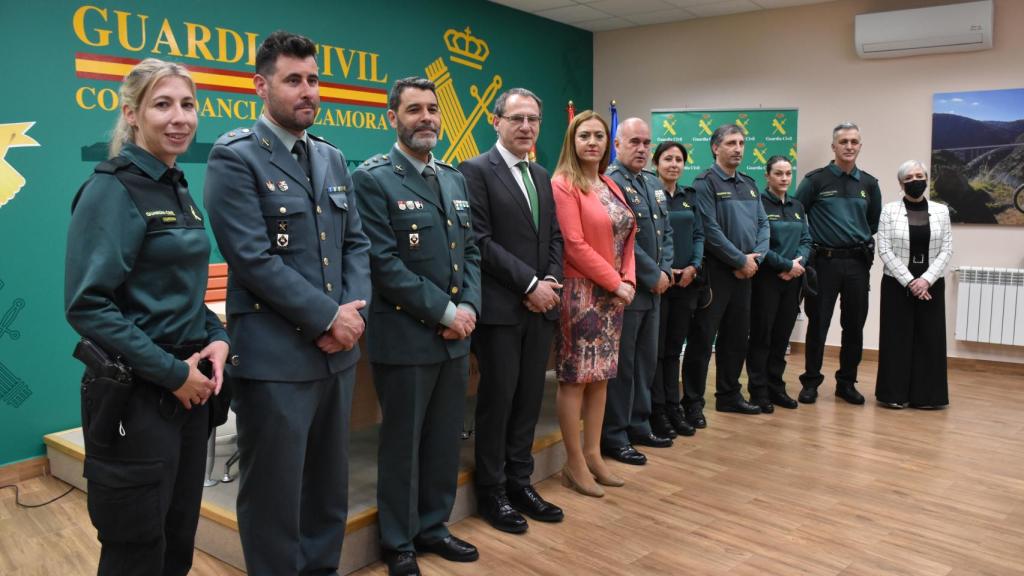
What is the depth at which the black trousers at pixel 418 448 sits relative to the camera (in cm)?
270

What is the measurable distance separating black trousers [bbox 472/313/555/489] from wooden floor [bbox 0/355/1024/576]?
0.26m

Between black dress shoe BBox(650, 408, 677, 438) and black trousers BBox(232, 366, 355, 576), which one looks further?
black dress shoe BBox(650, 408, 677, 438)

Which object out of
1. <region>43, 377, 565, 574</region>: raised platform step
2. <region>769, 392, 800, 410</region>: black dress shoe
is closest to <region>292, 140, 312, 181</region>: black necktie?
<region>43, 377, 565, 574</region>: raised platform step

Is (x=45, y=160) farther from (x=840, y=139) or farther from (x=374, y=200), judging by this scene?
(x=840, y=139)

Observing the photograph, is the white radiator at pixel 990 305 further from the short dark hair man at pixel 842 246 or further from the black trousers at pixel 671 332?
the black trousers at pixel 671 332

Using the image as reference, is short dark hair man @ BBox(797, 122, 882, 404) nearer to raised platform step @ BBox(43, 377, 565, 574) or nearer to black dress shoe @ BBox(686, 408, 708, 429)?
black dress shoe @ BBox(686, 408, 708, 429)

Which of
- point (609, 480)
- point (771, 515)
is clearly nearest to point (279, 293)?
point (609, 480)

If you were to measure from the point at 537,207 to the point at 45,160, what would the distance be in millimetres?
2633

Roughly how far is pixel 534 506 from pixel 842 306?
2.99 metres

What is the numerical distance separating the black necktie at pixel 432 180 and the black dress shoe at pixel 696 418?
8.29 ft

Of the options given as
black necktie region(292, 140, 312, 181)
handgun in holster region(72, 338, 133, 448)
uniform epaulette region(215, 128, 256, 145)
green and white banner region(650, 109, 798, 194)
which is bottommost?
handgun in holster region(72, 338, 133, 448)

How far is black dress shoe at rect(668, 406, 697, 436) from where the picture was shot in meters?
4.45

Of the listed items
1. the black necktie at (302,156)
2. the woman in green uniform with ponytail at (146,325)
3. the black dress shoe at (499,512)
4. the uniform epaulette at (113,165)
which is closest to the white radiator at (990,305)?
the black dress shoe at (499,512)

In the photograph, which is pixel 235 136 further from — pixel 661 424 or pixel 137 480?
pixel 661 424
